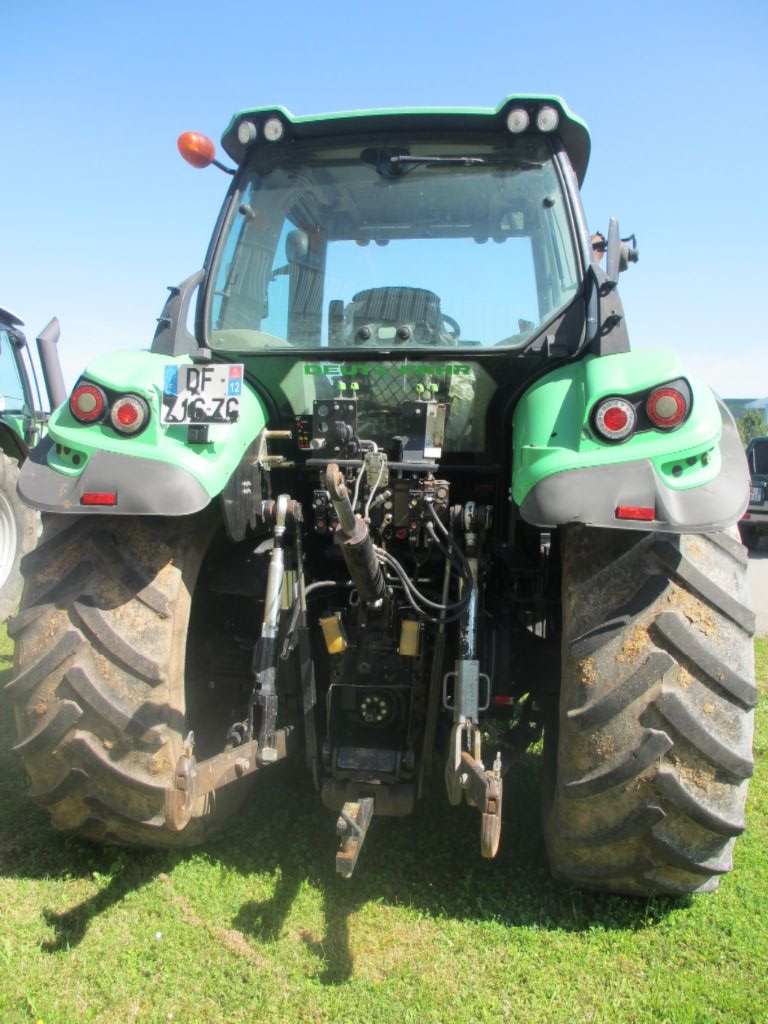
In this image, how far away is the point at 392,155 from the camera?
10.6 feet

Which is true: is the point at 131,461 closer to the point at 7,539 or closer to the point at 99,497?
the point at 99,497

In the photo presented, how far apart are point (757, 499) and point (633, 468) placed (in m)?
12.0

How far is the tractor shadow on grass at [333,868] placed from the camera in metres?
2.66

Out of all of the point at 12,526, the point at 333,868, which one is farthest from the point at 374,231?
the point at 12,526

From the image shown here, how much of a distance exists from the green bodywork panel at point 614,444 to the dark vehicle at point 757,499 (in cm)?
1107

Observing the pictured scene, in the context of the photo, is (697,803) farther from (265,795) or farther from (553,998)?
(265,795)

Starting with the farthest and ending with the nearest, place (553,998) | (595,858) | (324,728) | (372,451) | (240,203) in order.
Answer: (240,203) < (324,728) < (372,451) < (595,858) < (553,998)

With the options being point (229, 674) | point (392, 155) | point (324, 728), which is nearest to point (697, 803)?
point (324, 728)

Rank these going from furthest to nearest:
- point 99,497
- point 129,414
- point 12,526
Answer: point 12,526, point 129,414, point 99,497

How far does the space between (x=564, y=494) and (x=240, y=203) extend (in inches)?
76.4

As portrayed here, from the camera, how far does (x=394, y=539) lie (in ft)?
10.1

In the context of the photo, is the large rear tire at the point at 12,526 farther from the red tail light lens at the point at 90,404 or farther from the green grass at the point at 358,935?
the red tail light lens at the point at 90,404

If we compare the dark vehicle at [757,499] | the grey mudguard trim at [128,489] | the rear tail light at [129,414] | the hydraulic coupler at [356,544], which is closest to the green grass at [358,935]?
the hydraulic coupler at [356,544]

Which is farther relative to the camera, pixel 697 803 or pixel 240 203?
pixel 240 203
